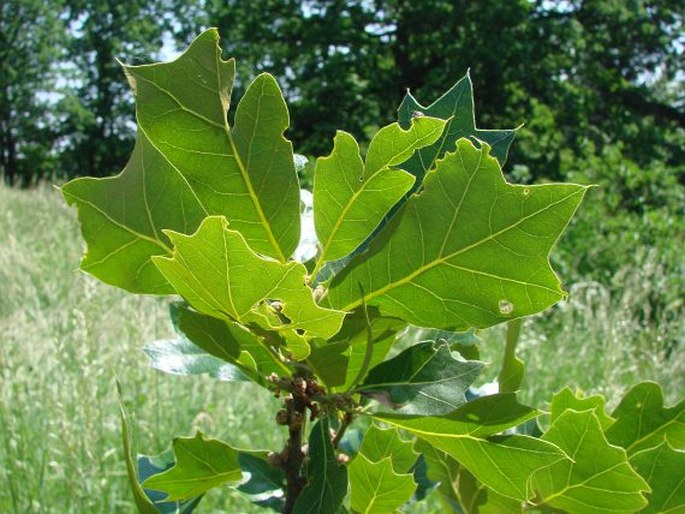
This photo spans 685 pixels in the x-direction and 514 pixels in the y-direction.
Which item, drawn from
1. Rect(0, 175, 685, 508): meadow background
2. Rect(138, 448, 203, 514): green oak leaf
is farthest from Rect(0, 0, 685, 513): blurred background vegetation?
Rect(138, 448, 203, 514): green oak leaf

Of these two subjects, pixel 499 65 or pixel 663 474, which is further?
pixel 499 65

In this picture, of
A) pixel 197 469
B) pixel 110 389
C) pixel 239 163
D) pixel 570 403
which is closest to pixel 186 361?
pixel 197 469

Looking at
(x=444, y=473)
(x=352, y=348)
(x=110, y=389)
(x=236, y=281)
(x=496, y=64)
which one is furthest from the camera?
(x=496, y=64)

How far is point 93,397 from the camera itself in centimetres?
225

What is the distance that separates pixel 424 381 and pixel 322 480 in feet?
0.30

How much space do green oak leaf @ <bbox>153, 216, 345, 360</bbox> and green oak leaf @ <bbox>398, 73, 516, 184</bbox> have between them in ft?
0.53

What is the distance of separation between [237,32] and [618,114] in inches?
257

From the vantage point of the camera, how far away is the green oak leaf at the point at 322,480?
0.48 meters

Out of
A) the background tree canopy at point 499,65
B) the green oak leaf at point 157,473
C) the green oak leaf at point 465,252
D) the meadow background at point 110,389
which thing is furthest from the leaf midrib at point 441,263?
the background tree canopy at point 499,65

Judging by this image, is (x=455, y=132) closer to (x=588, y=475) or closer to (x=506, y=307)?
(x=506, y=307)

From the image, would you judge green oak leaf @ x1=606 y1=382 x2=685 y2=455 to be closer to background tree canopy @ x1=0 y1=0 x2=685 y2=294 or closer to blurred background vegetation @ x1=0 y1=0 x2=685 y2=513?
blurred background vegetation @ x1=0 y1=0 x2=685 y2=513

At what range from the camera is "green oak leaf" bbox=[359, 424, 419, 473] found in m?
0.60

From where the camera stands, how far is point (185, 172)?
475 millimetres

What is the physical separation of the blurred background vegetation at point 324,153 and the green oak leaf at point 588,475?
1.39m
